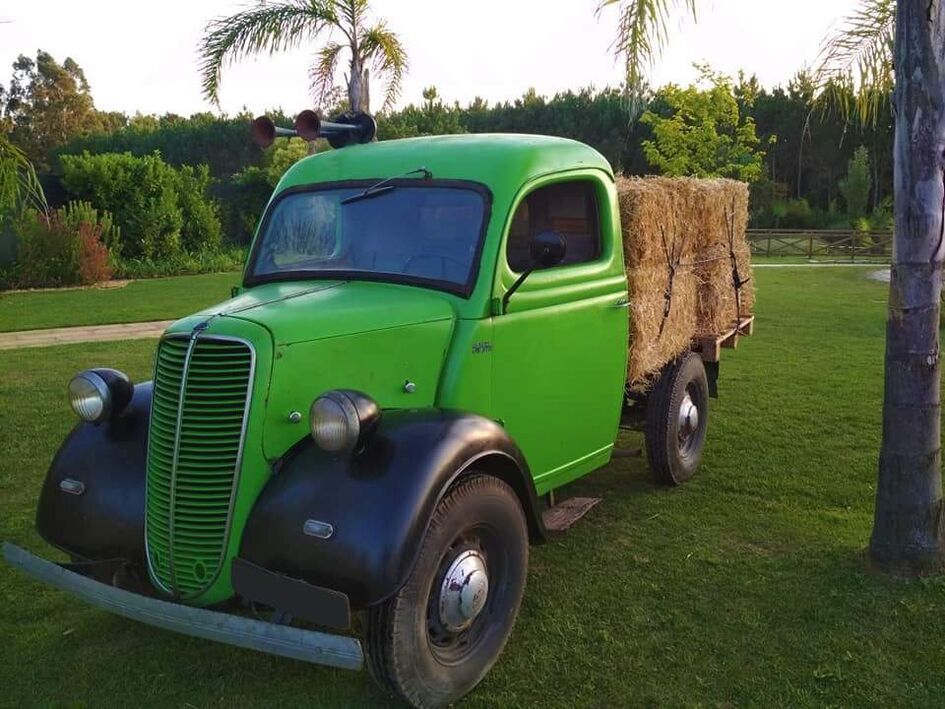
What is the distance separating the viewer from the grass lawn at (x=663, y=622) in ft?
11.2

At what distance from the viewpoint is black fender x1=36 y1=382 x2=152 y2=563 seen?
348 cm

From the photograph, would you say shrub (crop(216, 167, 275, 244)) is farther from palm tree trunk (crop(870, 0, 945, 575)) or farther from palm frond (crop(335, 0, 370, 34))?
palm tree trunk (crop(870, 0, 945, 575))

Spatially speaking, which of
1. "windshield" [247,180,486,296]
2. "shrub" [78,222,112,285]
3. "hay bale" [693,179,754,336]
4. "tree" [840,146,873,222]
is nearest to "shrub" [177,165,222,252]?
"shrub" [78,222,112,285]

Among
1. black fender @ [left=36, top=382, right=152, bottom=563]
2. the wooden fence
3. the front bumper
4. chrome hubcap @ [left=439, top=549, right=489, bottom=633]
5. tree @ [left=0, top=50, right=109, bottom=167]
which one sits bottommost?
the wooden fence

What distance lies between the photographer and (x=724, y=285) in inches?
269

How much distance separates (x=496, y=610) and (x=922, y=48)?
320 cm

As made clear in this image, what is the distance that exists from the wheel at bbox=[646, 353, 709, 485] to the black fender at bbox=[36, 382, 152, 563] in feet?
10.6

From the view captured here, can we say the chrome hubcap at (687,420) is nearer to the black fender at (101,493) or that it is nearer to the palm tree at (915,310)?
the palm tree at (915,310)

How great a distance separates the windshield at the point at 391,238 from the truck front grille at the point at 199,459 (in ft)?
3.30

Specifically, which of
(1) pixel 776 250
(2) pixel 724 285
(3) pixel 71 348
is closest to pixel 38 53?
(1) pixel 776 250

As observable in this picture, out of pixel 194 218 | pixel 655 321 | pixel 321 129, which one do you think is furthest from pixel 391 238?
pixel 194 218

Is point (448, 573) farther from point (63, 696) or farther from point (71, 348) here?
point (71, 348)

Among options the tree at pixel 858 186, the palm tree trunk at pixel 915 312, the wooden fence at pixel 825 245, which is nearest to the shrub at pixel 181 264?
the wooden fence at pixel 825 245

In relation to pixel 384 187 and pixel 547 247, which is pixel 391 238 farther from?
pixel 547 247
